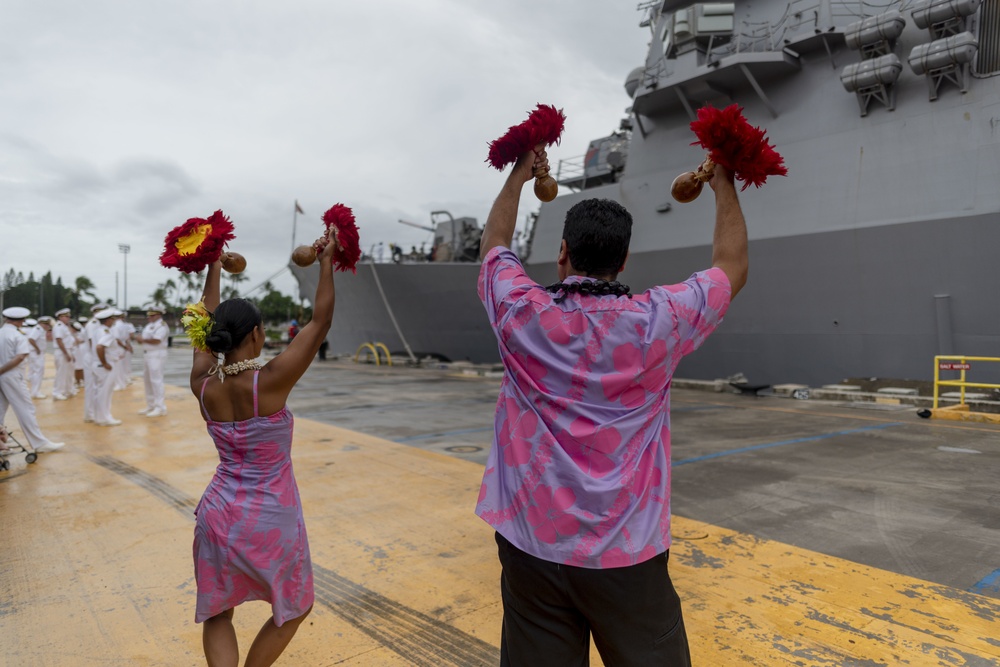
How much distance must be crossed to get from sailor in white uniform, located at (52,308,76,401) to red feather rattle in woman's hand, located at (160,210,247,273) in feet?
37.3

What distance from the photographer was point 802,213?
11.1 metres

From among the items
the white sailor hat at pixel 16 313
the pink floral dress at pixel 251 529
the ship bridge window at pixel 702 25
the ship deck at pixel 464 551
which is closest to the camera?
the pink floral dress at pixel 251 529

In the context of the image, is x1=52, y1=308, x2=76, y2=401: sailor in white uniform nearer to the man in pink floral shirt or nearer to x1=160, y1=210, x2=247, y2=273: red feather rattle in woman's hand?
x1=160, y1=210, x2=247, y2=273: red feather rattle in woman's hand

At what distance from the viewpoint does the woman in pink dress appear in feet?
6.59

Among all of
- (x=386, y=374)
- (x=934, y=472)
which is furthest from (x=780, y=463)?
(x=386, y=374)

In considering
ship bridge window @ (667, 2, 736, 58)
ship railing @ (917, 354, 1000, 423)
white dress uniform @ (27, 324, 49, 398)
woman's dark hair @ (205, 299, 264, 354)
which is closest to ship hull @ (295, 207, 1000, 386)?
ship railing @ (917, 354, 1000, 423)

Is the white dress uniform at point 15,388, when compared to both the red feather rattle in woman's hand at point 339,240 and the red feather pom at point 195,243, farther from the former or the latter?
the red feather rattle in woman's hand at point 339,240

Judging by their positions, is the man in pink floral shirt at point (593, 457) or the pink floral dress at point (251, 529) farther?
the pink floral dress at point (251, 529)

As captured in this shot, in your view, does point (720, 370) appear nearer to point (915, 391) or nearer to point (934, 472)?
point (915, 391)

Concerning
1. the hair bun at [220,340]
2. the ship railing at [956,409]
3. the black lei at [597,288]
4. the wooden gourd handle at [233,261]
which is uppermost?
the wooden gourd handle at [233,261]

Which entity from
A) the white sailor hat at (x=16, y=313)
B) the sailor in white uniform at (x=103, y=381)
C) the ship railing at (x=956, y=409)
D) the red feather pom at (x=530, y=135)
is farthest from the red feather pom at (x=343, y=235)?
the ship railing at (x=956, y=409)

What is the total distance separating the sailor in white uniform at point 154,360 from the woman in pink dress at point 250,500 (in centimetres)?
799

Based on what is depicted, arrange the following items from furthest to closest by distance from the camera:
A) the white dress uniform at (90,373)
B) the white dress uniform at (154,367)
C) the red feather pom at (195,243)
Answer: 1. the white dress uniform at (154,367)
2. the white dress uniform at (90,373)
3. the red feather pom at (195,243)

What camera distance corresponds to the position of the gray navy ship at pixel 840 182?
944 centimetres
